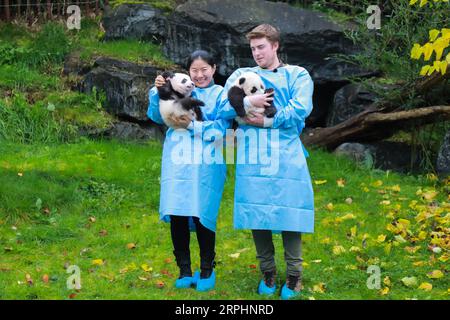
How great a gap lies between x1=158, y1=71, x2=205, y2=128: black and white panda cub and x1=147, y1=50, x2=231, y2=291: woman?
5 centimetres

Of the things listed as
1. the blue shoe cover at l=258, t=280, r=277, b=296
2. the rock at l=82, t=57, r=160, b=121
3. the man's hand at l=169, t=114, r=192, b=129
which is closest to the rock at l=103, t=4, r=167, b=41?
the rock at l=82, t=57, r=160, b=121

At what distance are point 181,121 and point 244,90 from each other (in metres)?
0.53

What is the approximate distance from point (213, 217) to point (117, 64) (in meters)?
5.45

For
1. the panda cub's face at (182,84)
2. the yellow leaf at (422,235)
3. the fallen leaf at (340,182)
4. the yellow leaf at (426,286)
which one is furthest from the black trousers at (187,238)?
the fallen leaf at (340,182)

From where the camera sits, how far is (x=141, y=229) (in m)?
7.43

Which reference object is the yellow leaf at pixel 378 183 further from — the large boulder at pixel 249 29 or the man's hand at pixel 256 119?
the man's hand at pixel 256 119

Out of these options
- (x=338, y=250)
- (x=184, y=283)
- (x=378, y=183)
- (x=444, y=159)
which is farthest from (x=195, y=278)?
(x=444, y=159)

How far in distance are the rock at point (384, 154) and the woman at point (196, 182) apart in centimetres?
434

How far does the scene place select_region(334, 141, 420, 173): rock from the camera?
9.73m

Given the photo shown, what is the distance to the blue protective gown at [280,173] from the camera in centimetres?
532

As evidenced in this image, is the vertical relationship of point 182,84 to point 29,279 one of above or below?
above

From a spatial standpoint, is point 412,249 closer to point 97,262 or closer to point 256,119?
point 256,119

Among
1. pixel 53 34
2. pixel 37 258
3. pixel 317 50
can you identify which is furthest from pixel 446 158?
pixel 53 34

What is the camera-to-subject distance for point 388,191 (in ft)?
28.3
